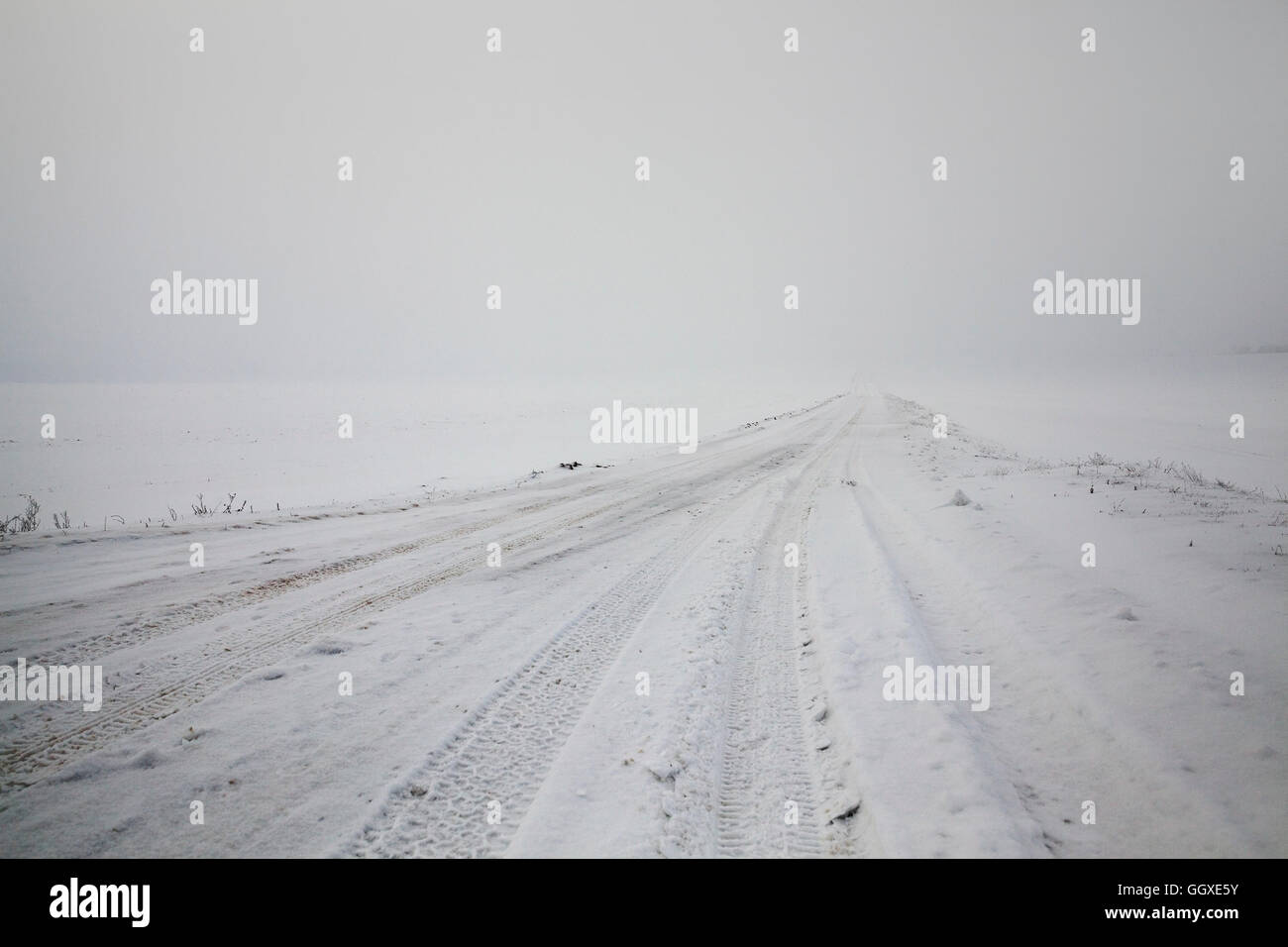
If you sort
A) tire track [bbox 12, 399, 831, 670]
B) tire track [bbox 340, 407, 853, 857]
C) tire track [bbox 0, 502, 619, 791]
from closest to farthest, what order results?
tire track [bbox 340, 407, 853, 857] < tire track [bbox 0, 502, 619, 791] < tire track [bbox 12, 399, 831, 670]

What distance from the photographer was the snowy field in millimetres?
2920

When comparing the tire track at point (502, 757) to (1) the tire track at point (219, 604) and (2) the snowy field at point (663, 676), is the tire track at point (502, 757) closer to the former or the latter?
(2) the snowy field at point (663, 676)

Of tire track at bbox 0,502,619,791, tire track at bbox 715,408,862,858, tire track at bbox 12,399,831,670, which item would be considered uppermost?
tire track at bbox 12,399,831,670

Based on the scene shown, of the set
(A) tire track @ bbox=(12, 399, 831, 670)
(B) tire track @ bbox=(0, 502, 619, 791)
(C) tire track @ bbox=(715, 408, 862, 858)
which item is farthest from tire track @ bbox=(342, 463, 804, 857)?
(A) tire track @ bbox=(12, 399, 831, 670)

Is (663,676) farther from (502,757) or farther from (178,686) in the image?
(178,686)

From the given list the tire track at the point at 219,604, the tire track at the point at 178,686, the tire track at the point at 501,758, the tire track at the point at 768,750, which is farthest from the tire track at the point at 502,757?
the tire track at the point at 219,604

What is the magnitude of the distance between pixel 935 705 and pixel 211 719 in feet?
16.8

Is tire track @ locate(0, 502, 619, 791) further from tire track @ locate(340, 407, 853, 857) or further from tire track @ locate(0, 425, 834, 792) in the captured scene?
tire track @ locate(340, 407, 853, 857)

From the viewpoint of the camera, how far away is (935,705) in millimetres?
4008
